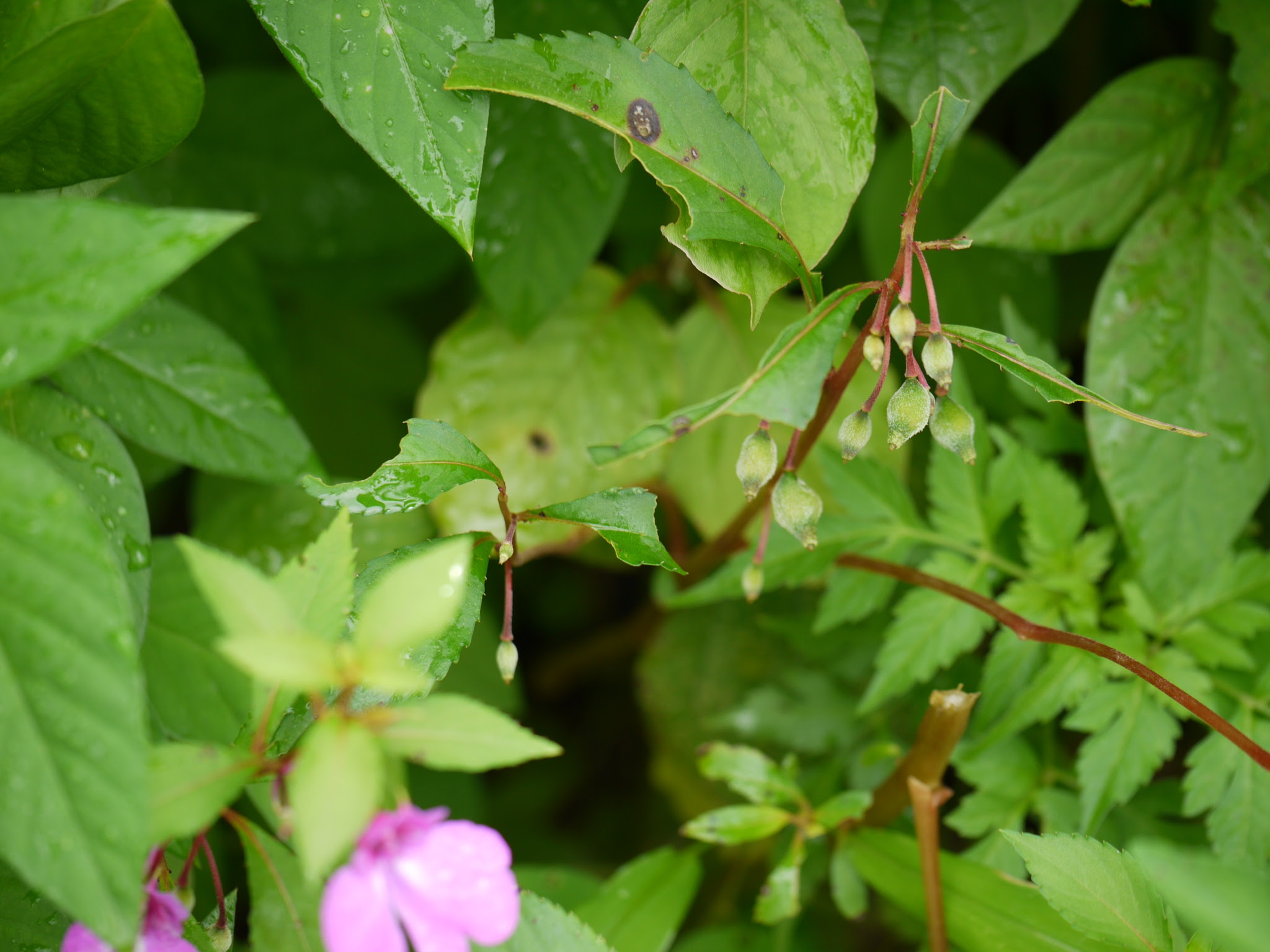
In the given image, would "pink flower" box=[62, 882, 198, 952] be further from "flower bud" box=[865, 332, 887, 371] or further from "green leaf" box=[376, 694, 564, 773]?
"flower bud" box=[865, 332, 887, 371]

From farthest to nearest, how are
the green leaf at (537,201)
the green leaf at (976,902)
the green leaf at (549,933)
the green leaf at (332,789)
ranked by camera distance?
the green leaf at (537,201)
the green leaf at (976,902)
the green leaf at (549,933)
the green leaf at (332,789)

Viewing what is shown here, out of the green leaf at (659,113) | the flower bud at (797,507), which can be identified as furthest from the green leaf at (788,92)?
the flower bud at (797,507)

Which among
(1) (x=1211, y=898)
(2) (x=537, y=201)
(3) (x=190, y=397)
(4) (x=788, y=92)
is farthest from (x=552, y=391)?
(1) (x=1211, y=898)

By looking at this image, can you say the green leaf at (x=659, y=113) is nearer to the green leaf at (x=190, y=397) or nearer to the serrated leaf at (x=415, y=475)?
the serrated leaf at (x=415, y=475)

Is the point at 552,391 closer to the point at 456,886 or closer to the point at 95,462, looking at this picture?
the point at 95,462

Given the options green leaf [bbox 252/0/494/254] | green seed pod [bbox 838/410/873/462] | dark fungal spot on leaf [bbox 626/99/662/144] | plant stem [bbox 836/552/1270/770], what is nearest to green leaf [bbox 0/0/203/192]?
green leaf [bbox 252/0/494/254]

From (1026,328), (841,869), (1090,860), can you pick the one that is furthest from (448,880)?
(1026,328)
